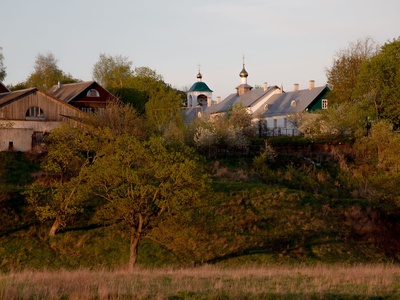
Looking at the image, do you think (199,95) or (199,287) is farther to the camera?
(199,95)

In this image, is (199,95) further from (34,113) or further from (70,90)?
(34,113)

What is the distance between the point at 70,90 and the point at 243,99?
Answer: 27.3m

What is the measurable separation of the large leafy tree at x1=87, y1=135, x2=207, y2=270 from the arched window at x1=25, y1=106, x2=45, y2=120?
27.0 m

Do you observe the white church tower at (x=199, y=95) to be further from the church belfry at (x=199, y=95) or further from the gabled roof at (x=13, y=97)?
the gabled roof at (x=13, y=97)

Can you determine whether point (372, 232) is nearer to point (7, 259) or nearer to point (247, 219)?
point (247, 219)

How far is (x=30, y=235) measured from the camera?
3403 centimetres

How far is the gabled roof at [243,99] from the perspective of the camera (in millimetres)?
89812

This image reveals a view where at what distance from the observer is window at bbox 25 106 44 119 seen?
186 feet

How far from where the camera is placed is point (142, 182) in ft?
99.7

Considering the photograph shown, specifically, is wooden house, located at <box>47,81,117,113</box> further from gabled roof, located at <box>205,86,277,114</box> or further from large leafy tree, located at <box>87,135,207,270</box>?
large leafy tree, located at <box>87,135,207,270</box>

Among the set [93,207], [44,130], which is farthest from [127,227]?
[44,130]

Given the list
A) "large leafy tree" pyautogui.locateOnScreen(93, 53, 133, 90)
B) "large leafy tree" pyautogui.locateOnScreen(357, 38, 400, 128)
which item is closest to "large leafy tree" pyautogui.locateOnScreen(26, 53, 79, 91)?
"large leafy tree" pyautogui.locateOnScreen(93, 53, 133, 90)

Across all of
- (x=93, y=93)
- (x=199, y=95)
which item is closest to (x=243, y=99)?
(x=93, y=93)

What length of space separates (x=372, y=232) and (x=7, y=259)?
20482 mm
